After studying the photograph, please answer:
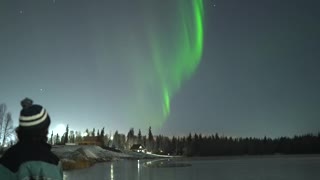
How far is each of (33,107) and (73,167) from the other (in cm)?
11845

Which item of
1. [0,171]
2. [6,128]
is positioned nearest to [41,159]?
[0,171]

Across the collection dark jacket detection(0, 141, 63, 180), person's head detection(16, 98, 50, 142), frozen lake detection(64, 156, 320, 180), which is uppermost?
person's head detection(16, 98, 50, 142)

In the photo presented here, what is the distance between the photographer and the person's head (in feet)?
18.1

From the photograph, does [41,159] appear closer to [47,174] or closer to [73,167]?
[47,174]

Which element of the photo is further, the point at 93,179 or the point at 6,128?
the point at 6,128

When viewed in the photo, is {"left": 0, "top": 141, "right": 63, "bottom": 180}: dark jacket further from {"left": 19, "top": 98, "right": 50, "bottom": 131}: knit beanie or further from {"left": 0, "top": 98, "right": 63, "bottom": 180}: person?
{"left": 19, "top": 98, "right": 50, "bottom": 131}: knit beanie

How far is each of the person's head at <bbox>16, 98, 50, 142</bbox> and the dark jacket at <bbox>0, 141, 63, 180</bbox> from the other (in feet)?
0.47

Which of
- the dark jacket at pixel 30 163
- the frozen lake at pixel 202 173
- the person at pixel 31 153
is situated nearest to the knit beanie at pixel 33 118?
the person at pixel 31 153

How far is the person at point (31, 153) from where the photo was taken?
5082 millimetres

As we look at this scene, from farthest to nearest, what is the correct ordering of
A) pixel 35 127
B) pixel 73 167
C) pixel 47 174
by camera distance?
pixel 73 167 → pixel 35 127 → pixel 47 174

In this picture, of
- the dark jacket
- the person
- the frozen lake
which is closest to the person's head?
the person

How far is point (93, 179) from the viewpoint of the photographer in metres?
67.2

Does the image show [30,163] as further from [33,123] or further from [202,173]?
[202,173]

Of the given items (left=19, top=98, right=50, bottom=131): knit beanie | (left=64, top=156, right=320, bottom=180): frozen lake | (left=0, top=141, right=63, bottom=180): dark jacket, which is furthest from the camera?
(left=64, top=156, right=320, bottom=180): frozen lake
